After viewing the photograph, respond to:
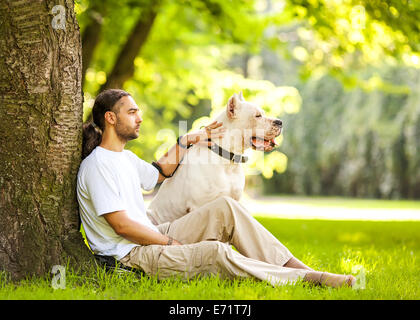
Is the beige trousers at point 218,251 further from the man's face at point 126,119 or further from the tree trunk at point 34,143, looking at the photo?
the man's face at point 126,119

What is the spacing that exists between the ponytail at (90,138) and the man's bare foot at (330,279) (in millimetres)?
1676

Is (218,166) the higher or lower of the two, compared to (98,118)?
Answer: lower

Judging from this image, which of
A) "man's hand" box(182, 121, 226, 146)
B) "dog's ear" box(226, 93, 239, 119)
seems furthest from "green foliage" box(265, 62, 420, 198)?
"man's hand" box(182, 121, 226, 146)

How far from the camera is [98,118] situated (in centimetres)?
366

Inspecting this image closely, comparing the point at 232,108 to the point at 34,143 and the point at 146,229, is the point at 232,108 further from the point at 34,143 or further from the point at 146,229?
the point at 34,143

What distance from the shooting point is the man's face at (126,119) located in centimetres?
356

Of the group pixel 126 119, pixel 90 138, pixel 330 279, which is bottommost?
pixel 330 279

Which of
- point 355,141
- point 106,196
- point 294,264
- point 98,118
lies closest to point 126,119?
point 98,118

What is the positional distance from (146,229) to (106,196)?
323 millimetres

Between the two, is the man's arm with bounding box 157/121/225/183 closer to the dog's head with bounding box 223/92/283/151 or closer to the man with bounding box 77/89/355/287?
the dog's head with bounding box 223/92/283/151

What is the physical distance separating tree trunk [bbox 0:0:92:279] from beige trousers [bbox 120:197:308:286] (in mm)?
471

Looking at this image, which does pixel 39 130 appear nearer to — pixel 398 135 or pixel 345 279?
pixel 345 279

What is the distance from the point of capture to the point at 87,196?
3.50 m

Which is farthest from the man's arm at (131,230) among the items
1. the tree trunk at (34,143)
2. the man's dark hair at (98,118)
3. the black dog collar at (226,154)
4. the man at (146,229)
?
the black dog collar at (226,154)
